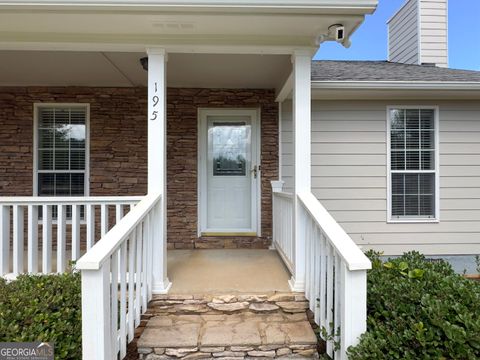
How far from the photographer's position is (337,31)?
2.93 metres

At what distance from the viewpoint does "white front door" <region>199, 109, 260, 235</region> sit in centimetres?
505

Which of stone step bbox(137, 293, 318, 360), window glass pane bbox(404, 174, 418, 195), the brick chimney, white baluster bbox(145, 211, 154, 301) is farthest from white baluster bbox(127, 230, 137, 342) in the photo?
the brick chimney

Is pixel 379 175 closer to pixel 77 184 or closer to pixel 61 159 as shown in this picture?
pixel 77 184

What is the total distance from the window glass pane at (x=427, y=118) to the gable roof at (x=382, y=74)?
46 centimetres

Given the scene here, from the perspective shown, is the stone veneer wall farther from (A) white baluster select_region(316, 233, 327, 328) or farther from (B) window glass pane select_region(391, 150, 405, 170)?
(A) white baluster select_region(316, 233, 327, 328)

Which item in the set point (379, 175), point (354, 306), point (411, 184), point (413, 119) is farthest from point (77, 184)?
point (413, 119)

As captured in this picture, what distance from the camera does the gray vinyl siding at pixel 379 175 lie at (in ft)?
15.6

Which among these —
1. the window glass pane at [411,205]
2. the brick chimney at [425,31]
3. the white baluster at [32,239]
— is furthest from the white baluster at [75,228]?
the brick chimney at [425,31]

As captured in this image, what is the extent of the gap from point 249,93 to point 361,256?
339cm

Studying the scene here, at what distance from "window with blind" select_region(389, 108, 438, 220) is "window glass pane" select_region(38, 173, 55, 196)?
4.95 meters

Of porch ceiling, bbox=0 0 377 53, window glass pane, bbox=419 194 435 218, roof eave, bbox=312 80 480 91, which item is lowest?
window glass pane, bbox=419 194 435 218

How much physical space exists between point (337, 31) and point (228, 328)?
270cm

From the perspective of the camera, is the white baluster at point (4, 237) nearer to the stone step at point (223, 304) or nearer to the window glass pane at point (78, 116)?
the stone step at point (223, 304)

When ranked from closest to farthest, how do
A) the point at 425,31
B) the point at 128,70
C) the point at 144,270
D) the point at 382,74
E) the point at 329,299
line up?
the point at 329,299 → the point at 144,270 → the point at 128,70 → the point at 382,74 → the point at 425,31
